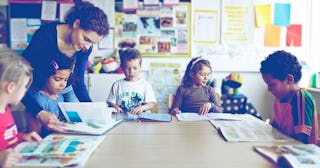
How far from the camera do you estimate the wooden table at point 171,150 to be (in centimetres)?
104

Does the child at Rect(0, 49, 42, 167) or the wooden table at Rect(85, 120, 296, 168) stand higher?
the child at Rect(0, 49, 42, 167)

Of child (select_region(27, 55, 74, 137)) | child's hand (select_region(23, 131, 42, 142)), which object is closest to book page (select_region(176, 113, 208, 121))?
child (select_region(27, 55, 74, 137))

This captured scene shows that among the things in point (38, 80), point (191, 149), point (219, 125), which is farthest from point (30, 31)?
point (191, 149)

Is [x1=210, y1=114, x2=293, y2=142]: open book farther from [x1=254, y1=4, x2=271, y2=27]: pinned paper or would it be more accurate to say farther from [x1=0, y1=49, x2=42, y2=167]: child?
[x1=254, y1=4, x2=271, y2=27]: pinned paper

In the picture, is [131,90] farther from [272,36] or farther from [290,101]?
[272,36]

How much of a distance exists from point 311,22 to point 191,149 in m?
2.47

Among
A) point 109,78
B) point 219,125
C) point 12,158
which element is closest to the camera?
point 12,158

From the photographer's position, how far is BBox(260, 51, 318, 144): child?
4.50 feet

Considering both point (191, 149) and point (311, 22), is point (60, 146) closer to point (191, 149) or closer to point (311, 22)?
point (191, 149)

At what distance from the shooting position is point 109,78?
3025mm

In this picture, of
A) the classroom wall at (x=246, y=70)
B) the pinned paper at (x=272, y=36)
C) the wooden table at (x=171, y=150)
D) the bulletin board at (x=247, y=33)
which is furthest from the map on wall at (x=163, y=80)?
the wooden table at (x=171, y=150)

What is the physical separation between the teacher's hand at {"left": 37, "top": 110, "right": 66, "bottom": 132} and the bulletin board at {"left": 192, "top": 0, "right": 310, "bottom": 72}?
190cm

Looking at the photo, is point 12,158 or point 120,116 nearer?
point 12,158

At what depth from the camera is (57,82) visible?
5.75 ft
